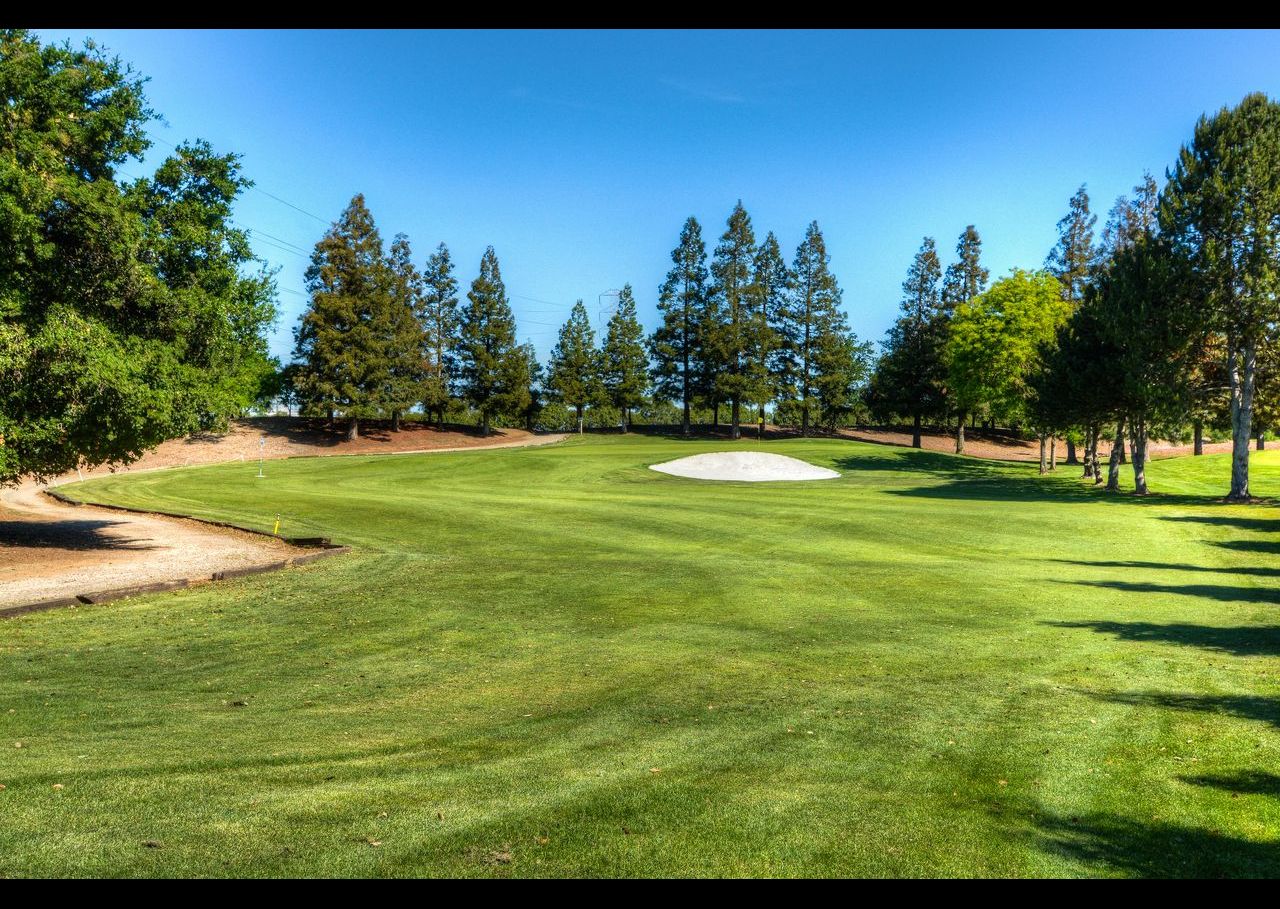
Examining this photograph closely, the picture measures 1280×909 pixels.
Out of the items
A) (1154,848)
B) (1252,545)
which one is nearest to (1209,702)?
(1154,848)

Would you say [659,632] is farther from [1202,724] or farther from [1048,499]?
[1048,499]

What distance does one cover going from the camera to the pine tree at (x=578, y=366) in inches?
3329

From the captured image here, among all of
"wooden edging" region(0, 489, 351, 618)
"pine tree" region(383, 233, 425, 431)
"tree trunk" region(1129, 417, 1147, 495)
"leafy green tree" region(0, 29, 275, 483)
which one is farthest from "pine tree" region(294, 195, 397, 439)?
"tree trunk" region(1129, 417, 1147, 495)

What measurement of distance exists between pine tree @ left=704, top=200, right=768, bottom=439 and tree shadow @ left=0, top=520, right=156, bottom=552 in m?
59.2

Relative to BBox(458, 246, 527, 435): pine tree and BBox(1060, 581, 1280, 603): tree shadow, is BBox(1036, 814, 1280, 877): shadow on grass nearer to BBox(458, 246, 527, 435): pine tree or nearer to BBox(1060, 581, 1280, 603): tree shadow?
BBox(1060, 581, 1280, 603): tree shadow

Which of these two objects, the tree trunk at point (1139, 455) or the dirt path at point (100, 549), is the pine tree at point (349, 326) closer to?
the dirt path at point (100, 549)

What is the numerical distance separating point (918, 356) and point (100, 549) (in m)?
67.6

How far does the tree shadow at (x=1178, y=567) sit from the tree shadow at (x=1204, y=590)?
2.24 meters

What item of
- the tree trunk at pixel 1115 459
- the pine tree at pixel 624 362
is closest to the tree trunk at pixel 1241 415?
the tree trunk at pixel 1115 459

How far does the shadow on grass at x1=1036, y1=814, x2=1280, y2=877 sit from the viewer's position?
5016mm

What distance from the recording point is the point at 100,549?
20.0m

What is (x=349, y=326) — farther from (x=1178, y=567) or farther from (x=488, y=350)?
(x=1178, y=567)
